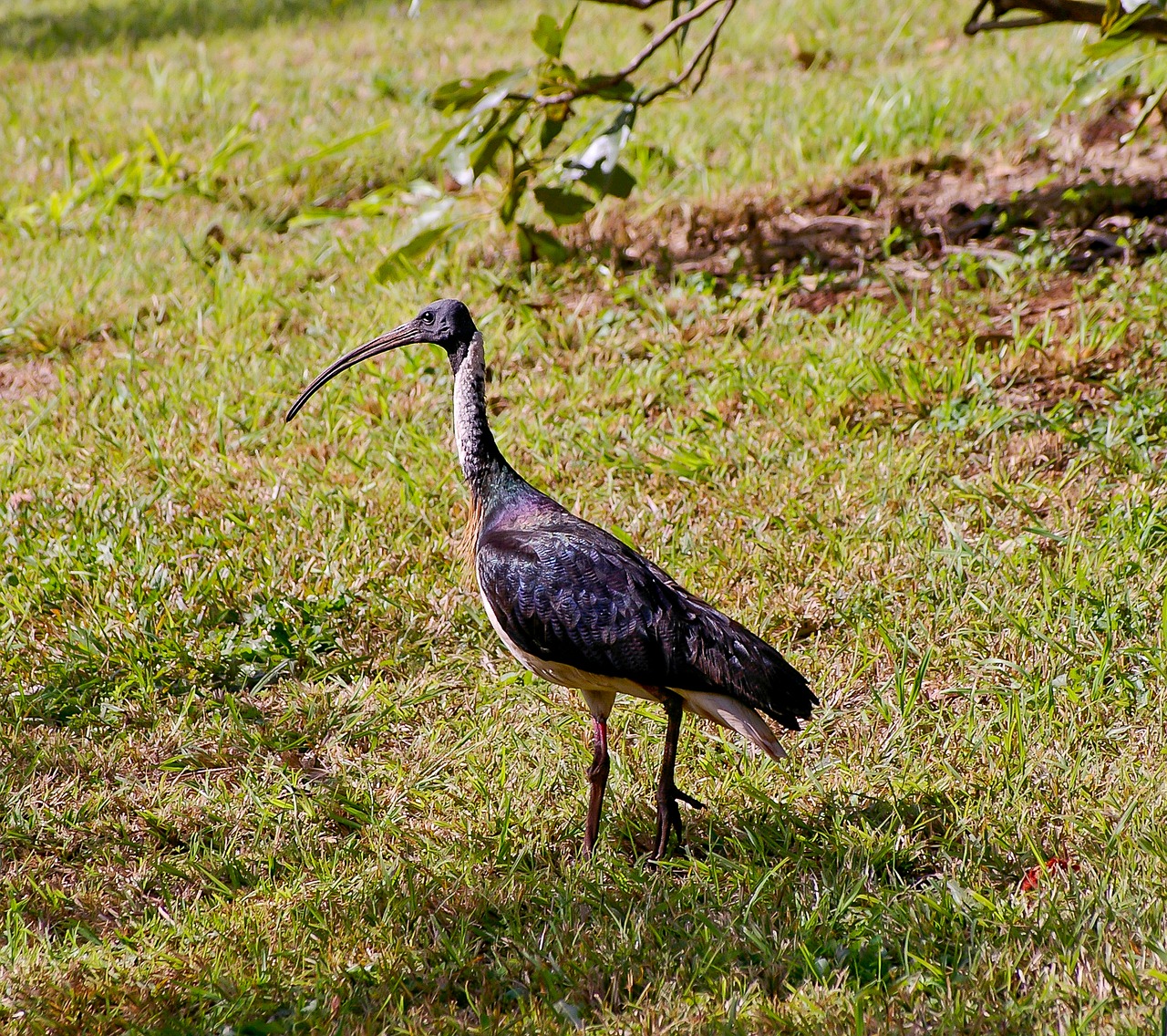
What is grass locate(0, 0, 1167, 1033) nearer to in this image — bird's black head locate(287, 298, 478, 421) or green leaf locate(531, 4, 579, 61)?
bird's black head locate(287, 298, 478, 421)

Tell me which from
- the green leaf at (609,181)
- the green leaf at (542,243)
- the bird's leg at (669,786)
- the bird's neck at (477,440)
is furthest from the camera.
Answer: the green leaf at (542,243)

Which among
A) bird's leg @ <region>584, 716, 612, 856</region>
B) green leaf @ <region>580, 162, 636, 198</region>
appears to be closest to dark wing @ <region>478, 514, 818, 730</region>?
bird's leg @ <region>584, 716, 612, 856</region>

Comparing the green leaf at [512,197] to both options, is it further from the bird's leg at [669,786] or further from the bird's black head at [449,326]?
the bird's leg at [669,786]

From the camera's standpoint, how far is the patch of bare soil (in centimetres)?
→ 678

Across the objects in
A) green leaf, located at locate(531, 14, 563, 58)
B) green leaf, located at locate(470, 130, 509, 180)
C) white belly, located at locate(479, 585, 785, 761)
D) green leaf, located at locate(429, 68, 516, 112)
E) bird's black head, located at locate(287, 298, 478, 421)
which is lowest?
white belly, located at locate(479, 585, 785, 761)

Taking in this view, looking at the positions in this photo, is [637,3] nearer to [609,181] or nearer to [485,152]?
[609,181]

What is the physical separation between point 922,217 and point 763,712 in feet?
14.2

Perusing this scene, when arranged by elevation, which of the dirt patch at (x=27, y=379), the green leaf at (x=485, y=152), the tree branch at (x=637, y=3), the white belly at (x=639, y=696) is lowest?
the dirt patch at (x=27, y=379)

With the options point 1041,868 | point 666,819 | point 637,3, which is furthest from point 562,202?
point 1041,868

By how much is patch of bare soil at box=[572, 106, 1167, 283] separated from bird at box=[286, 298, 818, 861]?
3071mm

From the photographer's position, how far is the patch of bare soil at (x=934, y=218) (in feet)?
22.2

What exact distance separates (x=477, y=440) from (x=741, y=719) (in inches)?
50.5

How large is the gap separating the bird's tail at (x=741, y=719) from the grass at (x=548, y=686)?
297mm

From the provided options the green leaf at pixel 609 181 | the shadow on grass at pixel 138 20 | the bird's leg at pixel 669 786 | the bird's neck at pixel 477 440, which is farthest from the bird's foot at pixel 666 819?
the shadow on grass at pixel 138 20
